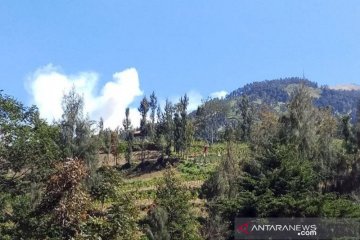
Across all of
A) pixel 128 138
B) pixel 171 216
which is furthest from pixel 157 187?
pixel 128 138

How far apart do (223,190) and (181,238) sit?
975cm

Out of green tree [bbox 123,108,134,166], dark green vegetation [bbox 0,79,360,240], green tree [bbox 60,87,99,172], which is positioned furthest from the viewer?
green tree [bbox 123,108,134,166]

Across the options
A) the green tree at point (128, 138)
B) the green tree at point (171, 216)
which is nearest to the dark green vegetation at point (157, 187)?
the green tree at point (171, 216)

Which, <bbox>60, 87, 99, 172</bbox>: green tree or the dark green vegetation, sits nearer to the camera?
the dark green vegetation

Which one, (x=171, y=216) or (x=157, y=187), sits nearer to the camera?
(x=171, y=216)

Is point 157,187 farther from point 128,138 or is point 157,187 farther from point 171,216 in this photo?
point 128,138

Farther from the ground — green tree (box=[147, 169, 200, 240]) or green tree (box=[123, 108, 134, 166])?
green tree (box=[123, 108, 134, 166])

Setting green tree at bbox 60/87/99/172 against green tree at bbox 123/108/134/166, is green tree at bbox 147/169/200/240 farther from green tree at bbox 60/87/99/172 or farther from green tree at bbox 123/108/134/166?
green tree at bbox 123/108/134/166

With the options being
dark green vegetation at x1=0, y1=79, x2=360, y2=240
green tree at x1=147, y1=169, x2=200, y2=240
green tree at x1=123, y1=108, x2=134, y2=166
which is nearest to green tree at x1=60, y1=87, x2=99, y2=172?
dark green vegetation at x1=0, y1=79, x2=360, y2=240

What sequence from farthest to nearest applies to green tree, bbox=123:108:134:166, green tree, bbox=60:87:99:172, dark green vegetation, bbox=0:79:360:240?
green tree, bbox=123:108:134:166, green tree, bbox=60:87:99:172, dark green vegetation, bbox=0:79:360:240

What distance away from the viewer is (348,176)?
123 ft

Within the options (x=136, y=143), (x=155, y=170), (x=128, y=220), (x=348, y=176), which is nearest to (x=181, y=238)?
(x=128, y=220)

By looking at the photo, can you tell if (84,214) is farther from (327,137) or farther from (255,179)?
(327,137)

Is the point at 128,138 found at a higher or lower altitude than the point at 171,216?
higher
